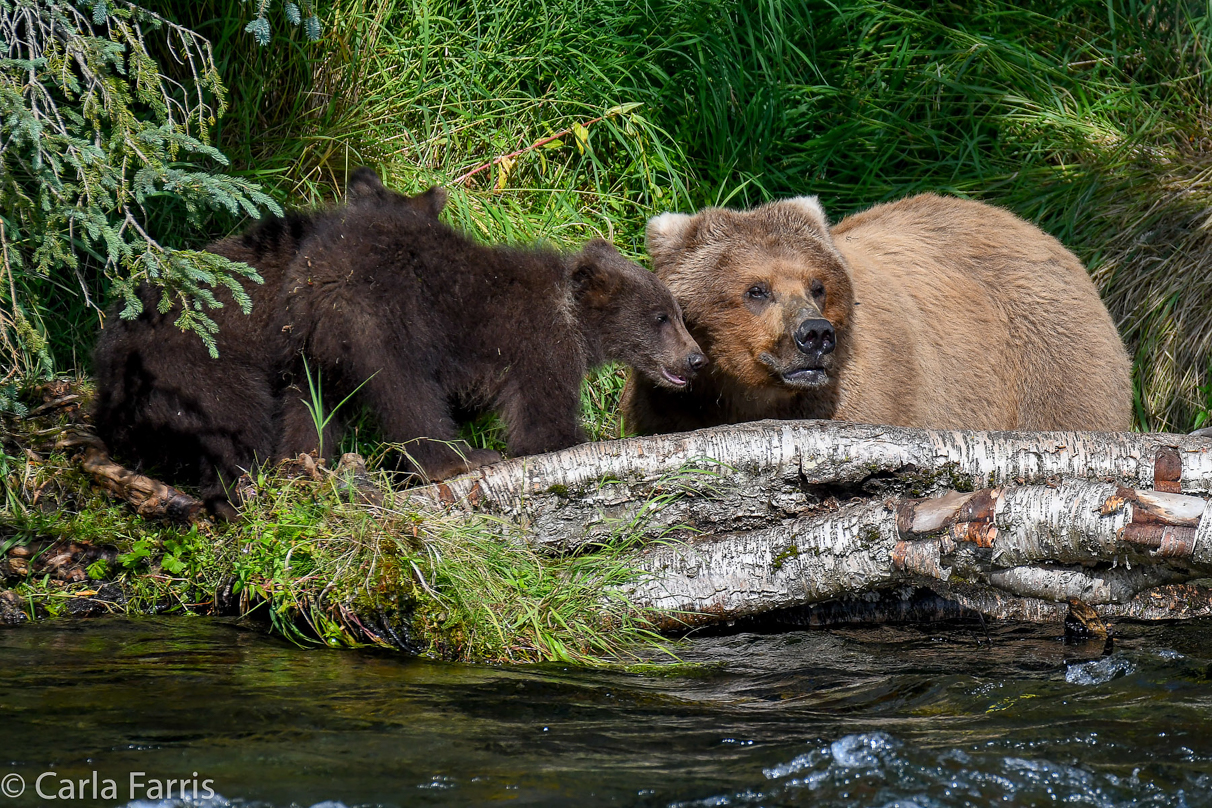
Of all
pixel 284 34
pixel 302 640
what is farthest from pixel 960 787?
pixel 284 34

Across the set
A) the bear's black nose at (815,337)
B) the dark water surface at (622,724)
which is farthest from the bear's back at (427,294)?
the dark water surface at (622,724)

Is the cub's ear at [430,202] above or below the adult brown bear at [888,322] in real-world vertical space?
above

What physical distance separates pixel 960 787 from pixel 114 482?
3.95 m

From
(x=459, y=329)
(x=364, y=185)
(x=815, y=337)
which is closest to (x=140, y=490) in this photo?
(x=459, y=329)

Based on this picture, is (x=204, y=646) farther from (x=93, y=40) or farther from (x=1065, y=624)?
(x=1065, y=624)

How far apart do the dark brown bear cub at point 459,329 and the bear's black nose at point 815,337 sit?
52 cm

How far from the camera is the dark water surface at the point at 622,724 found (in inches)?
116

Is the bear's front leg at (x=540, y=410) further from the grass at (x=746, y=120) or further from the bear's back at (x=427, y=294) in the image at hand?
the grass at (x=746, y=120)

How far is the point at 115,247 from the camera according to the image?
4.16m

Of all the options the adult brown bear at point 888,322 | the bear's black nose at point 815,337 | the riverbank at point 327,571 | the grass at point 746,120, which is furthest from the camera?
the grass at point 746,120

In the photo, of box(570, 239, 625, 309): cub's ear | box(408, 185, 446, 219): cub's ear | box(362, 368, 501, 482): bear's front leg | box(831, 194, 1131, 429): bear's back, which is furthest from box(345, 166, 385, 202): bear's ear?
box(831, 194, 1131, 429): bear's back

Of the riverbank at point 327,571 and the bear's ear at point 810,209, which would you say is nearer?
the riverbank at point 327,571

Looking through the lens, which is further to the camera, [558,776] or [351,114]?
[351,114]

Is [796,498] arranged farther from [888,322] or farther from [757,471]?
[888,322]
